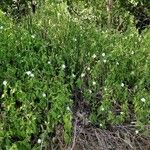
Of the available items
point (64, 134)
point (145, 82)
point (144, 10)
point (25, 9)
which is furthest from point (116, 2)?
point (64, 134)

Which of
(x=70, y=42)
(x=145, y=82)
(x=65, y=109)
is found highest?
(x=70, y=42)

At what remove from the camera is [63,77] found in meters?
4.67

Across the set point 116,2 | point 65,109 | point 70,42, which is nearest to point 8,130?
point 65,109

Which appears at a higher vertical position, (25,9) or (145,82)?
(25,9)

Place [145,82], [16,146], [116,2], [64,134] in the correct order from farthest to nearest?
[116,2] < [145,82] < [64,134] < [16,146]

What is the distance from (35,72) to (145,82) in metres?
1.25

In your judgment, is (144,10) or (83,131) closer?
(83,131)

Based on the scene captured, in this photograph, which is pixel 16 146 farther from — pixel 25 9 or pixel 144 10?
pixel 144 10

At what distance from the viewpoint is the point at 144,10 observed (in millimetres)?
8492

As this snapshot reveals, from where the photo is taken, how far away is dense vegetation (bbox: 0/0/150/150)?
4.13 meters

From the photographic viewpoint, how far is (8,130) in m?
4.04

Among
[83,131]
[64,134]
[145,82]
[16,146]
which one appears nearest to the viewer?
[16,146]

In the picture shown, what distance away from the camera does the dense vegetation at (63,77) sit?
13.6 ft

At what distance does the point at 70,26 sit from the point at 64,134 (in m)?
1.85
